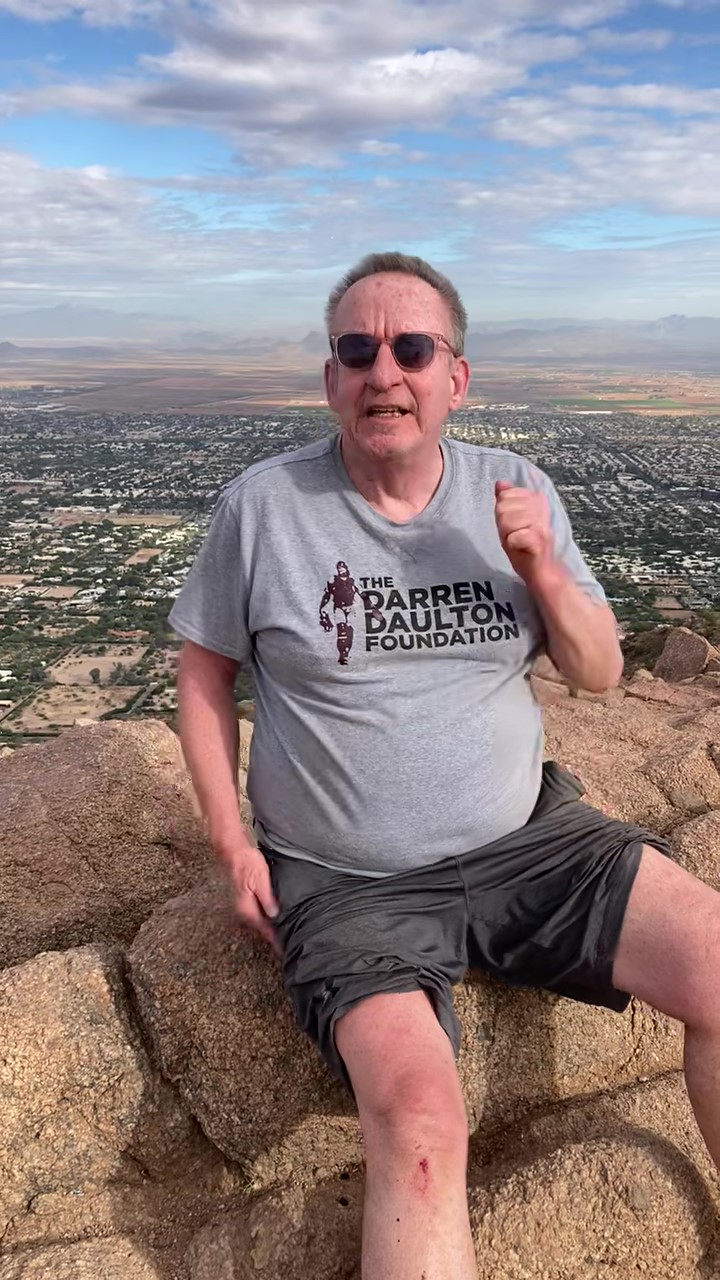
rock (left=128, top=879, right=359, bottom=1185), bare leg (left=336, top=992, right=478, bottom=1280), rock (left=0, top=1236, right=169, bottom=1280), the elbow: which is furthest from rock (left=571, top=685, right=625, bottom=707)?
rock (left=0, top=1236, right=169, bottom=1280)

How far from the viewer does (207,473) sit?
5519cm

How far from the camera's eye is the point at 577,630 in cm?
320

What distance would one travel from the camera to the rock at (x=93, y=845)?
4.45 meters

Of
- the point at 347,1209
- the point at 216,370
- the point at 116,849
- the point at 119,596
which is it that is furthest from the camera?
the point at 216,370

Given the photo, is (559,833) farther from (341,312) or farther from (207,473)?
(207,473)

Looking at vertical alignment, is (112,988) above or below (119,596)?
above

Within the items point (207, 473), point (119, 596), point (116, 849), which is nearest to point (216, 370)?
point (207, 473)

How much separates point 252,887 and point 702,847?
2504mm

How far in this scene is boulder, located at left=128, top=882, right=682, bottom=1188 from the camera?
11.1 ft

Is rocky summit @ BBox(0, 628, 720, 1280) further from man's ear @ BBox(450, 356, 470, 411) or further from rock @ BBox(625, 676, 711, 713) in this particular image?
rock @ BBox(625, 676, 711, 713)

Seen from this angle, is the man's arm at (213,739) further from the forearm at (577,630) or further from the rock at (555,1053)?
the forearm at (577,630)

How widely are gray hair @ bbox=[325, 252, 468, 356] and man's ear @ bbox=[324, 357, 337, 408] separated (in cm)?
14

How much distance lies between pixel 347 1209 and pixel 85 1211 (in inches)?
37.7

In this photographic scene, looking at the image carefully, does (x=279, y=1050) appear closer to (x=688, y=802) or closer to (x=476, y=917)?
(x=476, y=917)
